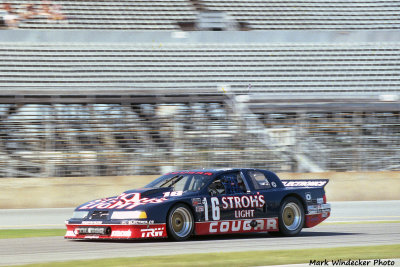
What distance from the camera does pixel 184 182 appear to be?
9156 mm

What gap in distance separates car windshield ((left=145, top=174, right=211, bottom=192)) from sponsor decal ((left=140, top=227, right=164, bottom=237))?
2.65 ft

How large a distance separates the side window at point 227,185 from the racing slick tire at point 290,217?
0.70 m

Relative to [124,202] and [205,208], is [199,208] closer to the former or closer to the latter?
[205,208]

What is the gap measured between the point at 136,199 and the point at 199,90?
10.9m

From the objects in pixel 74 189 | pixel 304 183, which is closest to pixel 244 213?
pixel 304 183

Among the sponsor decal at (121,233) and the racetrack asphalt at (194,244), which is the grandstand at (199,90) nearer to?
the racetrack asphalt at (194,244)

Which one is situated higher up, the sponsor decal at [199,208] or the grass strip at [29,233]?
the sponsor decal at [199,208]

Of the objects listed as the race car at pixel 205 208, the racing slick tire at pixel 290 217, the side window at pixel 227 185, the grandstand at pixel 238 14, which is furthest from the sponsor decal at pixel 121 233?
the grandstand at pixel 238 14

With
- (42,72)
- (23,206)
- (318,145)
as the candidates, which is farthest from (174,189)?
(42,72)

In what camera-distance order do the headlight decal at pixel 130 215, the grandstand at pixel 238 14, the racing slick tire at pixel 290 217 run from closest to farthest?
1. the headlight decal at pixel 130 215
2. the racing slick tire at pixel 290 217
3. the grandstand at pixel 238 14

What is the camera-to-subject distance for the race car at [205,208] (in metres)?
8.34

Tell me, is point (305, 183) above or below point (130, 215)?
above

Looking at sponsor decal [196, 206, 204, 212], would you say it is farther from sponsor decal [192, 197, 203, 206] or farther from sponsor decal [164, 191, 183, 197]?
sponsor decal [164, 191, 183, 197]

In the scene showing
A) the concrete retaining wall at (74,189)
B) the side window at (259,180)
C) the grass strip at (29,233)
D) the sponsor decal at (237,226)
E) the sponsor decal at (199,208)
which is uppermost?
the concrete retaining wall at (74,189)
